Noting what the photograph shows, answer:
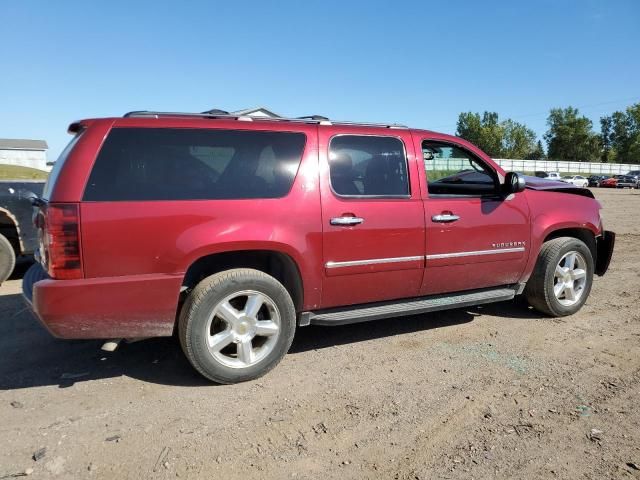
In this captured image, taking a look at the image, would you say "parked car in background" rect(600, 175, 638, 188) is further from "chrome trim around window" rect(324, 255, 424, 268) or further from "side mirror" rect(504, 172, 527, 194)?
"chrome trim around window" rect(324, 255, 424, 268)

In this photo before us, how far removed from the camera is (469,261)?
447 cm

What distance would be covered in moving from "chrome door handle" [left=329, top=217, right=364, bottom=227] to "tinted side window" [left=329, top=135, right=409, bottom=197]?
0.21 m

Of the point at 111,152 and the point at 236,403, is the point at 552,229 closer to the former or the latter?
the point at 236,403

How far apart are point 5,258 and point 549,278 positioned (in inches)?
264

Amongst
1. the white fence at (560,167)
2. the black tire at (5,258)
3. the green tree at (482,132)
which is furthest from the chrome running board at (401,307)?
the green tree at (482,132)

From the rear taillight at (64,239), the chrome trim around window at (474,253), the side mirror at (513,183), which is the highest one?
the side mirror at (513,183)

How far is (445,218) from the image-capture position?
14.0 feet

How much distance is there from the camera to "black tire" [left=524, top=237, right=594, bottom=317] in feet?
16.2

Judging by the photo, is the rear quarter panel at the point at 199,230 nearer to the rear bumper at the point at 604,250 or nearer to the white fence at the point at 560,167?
the rear bumper at the point at 604,250

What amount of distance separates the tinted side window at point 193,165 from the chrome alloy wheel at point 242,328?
2.57 feet

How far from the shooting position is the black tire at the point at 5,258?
21.0 feet

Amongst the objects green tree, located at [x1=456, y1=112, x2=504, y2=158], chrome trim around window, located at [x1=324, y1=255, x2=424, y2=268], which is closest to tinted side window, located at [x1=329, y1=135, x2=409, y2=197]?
chrome trim around window, located at [x1=324, y1=255, x2=424, y2=268]

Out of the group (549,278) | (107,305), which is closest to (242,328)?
(107,305)

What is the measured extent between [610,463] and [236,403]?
7.33 feet
